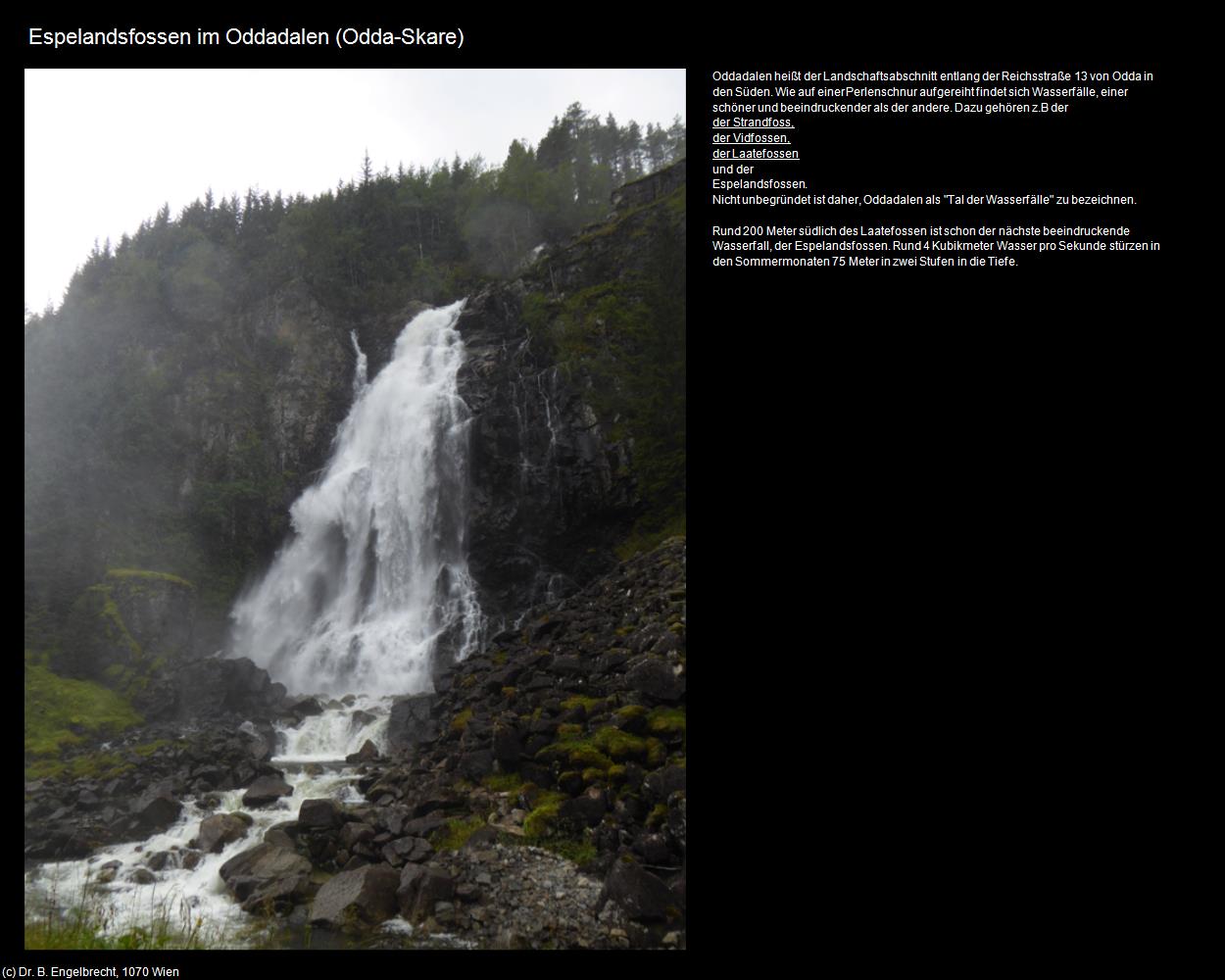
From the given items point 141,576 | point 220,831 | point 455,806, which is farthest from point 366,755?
point 141,576

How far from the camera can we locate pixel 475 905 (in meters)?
8.73

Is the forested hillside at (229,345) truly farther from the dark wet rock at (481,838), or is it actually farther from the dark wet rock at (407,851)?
the dark wet rock at (481,838)

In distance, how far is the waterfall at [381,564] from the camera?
85.8ft

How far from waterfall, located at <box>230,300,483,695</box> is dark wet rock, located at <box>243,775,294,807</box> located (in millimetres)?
8869

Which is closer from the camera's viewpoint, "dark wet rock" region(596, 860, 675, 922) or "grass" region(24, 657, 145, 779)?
"dark wet rock" region(596, 860, 675, 922)

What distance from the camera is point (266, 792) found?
48.3 feet

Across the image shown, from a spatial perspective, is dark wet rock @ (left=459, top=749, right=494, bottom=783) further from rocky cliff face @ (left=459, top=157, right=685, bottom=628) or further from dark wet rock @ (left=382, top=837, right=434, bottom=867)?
rocky cliff face @ (left=459, top=157, right=685, bottom=628)

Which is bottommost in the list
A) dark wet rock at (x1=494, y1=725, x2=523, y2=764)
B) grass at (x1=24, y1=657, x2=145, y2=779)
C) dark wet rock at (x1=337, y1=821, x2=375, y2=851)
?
grass at (x1=24, y1=657, x2=145, y2=779)

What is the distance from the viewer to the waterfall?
26141 mm

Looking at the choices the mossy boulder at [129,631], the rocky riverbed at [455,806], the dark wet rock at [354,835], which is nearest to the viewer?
the rocky riverbed at [455,806]

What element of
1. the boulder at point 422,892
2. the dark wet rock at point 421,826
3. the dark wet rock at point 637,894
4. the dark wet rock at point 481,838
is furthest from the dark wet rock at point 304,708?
the dark wet rock at point 637,894

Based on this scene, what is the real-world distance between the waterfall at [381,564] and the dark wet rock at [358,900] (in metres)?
15.0

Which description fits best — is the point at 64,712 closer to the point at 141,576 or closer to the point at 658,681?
the point at 141,576

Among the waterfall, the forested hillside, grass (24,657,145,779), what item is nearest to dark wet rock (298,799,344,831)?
the waterfall
